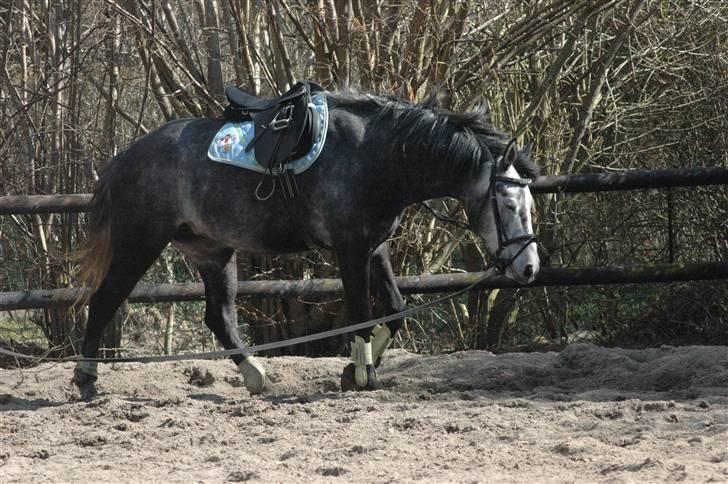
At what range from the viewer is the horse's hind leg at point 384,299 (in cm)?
605

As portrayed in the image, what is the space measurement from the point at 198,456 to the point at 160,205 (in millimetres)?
1909

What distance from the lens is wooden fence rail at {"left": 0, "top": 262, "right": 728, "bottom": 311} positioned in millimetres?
6980

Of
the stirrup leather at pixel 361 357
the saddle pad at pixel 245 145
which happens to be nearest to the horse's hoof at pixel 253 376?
the stirrup leather at pixel 361 357

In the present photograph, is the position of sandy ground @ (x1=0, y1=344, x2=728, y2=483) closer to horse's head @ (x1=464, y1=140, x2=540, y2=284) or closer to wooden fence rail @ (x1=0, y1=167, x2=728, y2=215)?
horse's head @ (x1=464, y1=140, x2=540, y2=284)

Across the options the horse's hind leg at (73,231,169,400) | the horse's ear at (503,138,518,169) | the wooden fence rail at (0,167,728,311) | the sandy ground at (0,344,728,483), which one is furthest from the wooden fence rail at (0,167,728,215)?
the horse's ear at (503,138,518,169)

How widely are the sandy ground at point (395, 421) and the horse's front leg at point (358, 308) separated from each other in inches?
6.2

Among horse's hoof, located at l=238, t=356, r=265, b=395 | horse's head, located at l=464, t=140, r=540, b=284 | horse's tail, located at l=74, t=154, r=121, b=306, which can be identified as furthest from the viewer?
horse's tail, located at l=74, t=154, r=121, b=306

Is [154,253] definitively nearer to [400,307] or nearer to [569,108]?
[400,307]

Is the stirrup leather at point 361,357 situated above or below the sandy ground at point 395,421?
above

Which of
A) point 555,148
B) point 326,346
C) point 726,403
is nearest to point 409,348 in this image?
point 326,346

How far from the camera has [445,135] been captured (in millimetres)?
5707

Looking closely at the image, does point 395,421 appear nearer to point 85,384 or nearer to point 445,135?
point 445,135

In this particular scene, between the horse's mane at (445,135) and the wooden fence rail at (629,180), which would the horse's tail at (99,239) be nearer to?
the wooden fence rail at (629,180)

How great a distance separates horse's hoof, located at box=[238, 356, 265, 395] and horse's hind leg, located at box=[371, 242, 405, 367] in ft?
2.20
